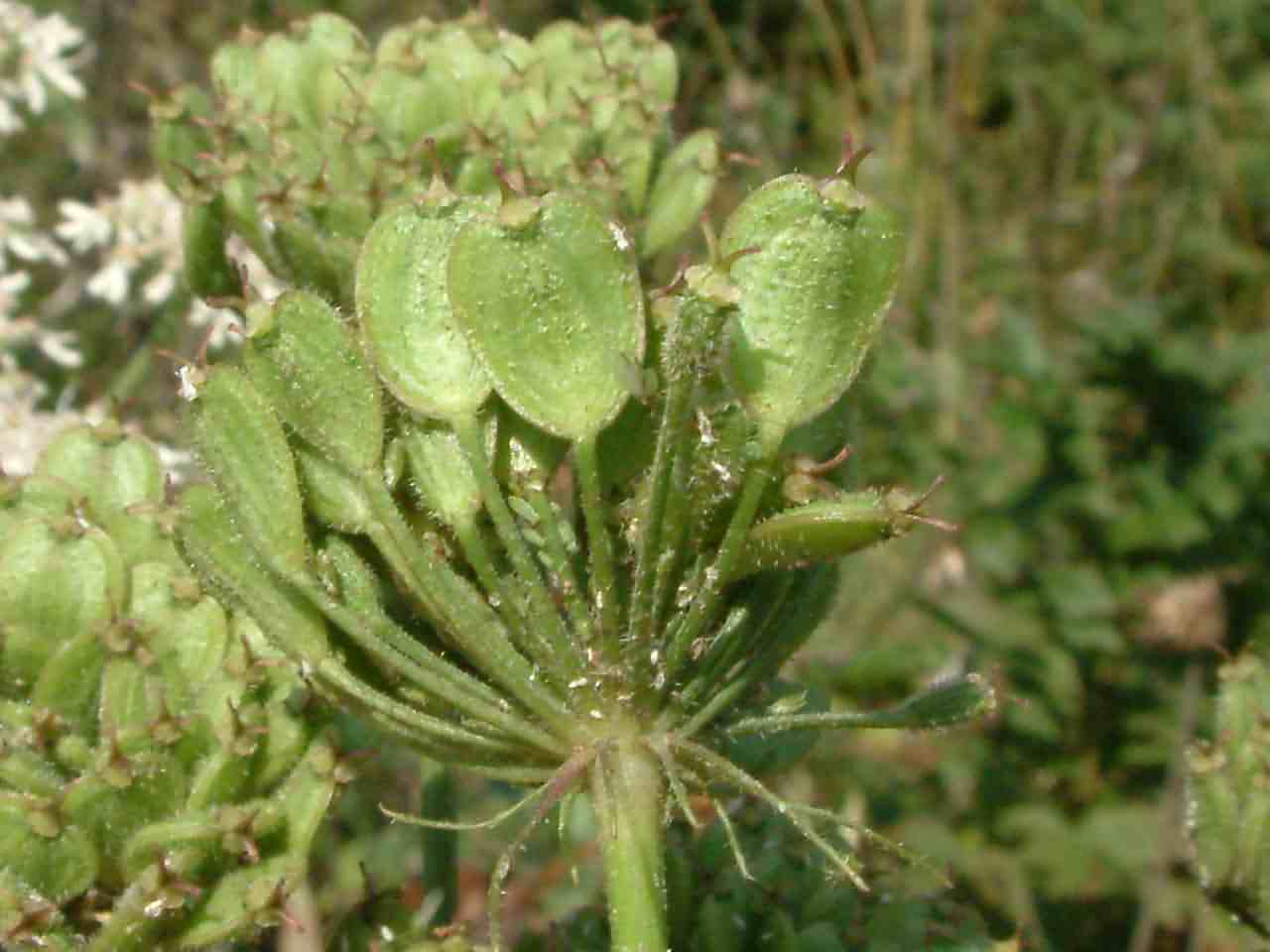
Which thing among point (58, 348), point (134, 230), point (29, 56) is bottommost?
point (58, 348)

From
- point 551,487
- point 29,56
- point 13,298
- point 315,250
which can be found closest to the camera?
point 551,487

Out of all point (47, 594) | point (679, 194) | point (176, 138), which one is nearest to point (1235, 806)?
point (679, 194)

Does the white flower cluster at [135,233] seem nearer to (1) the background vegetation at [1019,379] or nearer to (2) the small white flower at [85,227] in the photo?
(2) the small white flower at [85,227]

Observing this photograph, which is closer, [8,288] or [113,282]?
[8,288]

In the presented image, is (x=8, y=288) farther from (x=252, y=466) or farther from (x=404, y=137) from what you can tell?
(x=252, y=466)

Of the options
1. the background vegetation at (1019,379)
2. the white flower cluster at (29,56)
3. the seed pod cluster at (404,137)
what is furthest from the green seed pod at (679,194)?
the white flower cluster at (29,56)

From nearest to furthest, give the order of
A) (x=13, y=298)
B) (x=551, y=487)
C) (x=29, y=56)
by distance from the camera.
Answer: (x=551, y=487), (x=13, y=298), (x=29, y=56)
